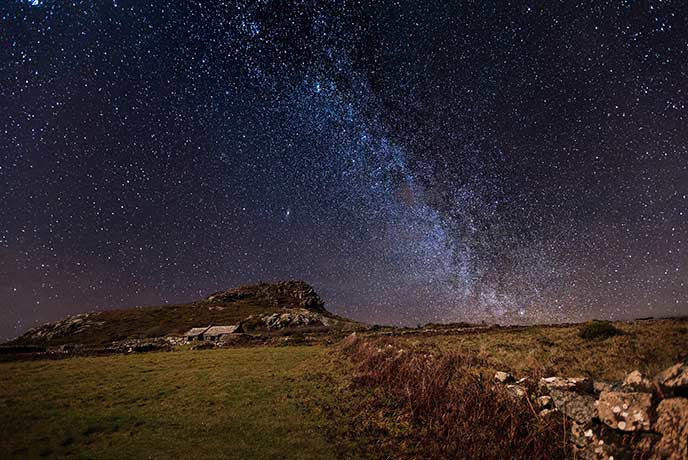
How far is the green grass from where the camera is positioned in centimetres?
1093

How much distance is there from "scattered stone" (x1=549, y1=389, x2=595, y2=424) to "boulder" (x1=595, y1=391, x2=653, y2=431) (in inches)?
32.2

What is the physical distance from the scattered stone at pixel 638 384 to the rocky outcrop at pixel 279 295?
128 m

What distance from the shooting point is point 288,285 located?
161 meters

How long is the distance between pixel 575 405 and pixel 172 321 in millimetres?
106978

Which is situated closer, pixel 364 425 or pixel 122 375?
pixel 364 425

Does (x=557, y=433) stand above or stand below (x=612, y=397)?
below

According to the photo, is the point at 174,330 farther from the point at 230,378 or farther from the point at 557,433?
the point at 557,433

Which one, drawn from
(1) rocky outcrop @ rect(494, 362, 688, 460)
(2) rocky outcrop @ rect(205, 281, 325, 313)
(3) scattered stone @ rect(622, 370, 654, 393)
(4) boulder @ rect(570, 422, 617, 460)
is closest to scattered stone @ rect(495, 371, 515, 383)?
(1) rocky outcrop @ rect(494, 362, 688, 460)

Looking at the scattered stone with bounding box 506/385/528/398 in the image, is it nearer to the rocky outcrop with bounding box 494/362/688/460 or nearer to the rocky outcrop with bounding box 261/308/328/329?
the rocky outcrop with bounding box 494/362/688/460

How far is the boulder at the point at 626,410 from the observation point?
26.8ft

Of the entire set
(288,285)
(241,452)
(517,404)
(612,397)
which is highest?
(288,285)

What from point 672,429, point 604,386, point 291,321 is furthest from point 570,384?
point 291,321

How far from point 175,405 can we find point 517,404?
45.7ft

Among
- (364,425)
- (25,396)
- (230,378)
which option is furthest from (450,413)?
(25,396)
